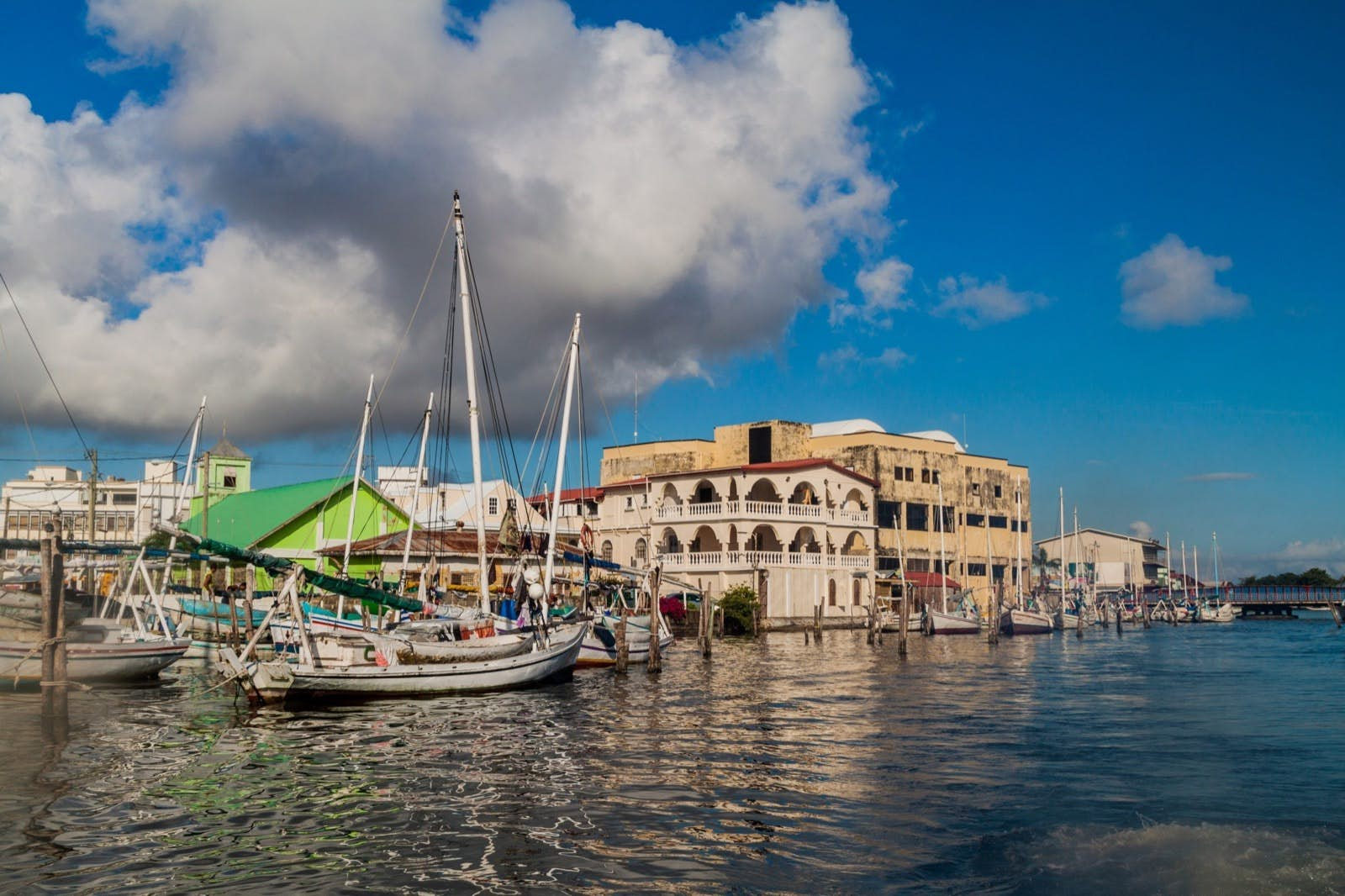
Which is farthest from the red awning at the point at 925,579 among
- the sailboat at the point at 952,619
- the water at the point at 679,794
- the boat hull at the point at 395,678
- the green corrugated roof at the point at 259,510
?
the boat hull at the point at 395,678

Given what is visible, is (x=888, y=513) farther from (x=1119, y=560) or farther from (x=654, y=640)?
(x=1119, y=560)

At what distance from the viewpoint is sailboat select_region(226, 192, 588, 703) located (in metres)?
29.0

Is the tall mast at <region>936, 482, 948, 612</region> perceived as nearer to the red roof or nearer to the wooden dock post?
the red roof

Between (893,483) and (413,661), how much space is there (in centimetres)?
5990

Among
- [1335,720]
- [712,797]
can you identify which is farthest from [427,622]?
[1335,720]

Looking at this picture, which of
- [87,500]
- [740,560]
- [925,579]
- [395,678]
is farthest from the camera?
[87,500]

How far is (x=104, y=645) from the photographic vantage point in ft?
112

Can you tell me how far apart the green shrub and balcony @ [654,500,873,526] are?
20.3 ft

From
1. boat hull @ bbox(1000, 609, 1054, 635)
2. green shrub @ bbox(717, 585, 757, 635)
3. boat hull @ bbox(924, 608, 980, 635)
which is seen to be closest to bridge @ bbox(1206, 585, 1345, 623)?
boat hull @ bbox(1000, 609, 1054, 635)

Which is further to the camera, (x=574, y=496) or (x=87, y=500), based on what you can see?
(x=87, y=500)

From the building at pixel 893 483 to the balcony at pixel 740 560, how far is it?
18.3 feet

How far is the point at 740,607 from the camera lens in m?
65.1

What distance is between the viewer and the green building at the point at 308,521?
63.3 metres

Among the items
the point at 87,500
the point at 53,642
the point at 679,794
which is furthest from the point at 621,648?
the point at 87,500
